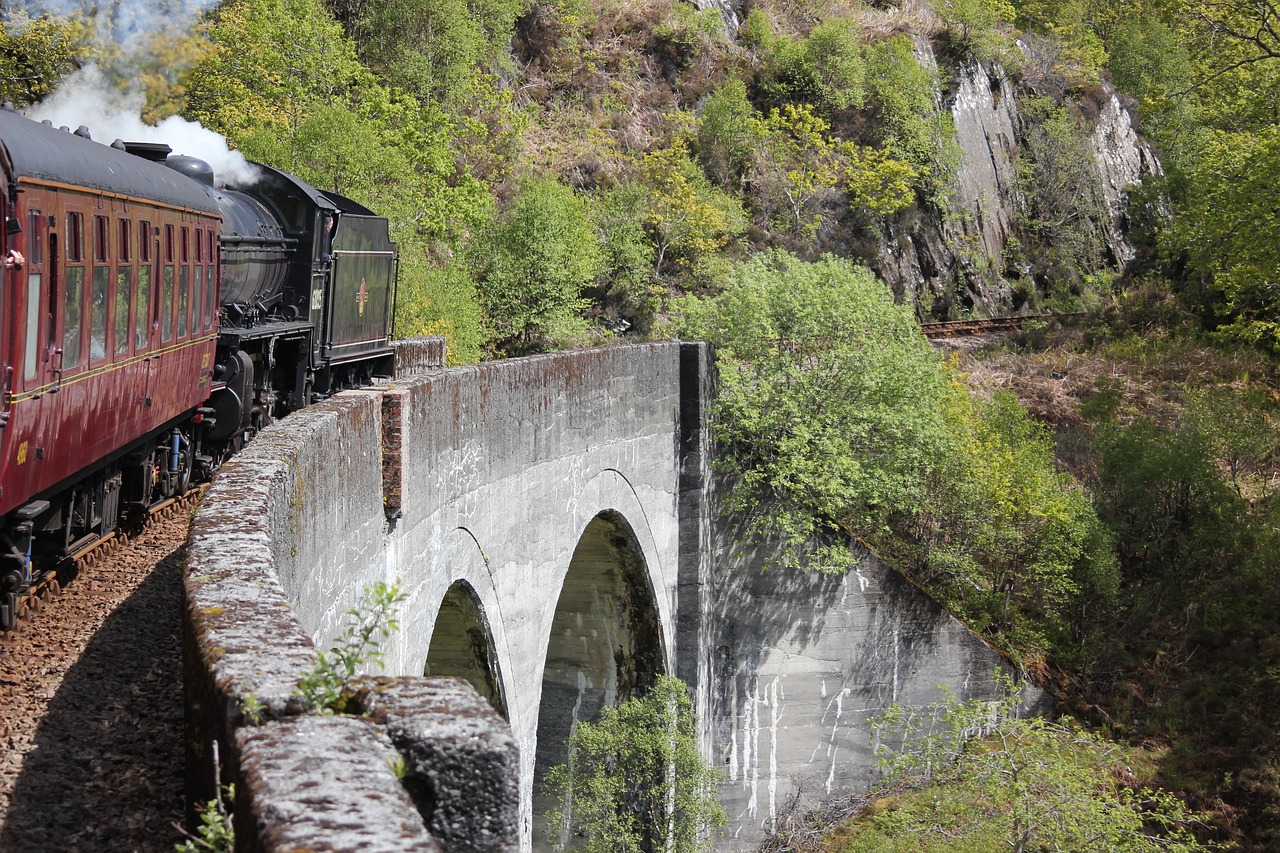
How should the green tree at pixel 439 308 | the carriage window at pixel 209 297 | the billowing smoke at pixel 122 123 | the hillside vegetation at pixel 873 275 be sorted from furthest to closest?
1. the green tree at pixel 439 308
2. the hillside vegetation at pixel 873 275
3. the billowing smoke at pixel 122 123
4. the carriage window at pixel 209 297

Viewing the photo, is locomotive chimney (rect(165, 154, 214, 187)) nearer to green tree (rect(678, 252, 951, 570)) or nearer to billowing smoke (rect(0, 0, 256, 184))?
billowing smoke (rect(0, 0, 256, 184))

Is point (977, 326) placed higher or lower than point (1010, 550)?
higher

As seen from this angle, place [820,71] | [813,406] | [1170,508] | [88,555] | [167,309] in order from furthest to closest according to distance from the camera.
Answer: [820,71] → [1170,508] → [813,406] → [167,309] → [88,555]

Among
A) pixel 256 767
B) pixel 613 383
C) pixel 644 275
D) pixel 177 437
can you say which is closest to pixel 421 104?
pixel 644 275

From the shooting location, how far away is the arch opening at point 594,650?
57.2 ft

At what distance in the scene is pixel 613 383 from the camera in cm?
1482

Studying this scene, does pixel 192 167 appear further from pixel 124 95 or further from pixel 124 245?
pixel 124 95

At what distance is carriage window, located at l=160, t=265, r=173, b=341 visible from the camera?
9.08 m

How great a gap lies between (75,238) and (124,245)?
1.07m

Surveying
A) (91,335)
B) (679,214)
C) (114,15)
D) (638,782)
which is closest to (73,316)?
(91,335)

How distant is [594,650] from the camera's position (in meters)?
18.0

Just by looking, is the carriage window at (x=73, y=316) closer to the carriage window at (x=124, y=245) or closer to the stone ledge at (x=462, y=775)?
the carriage window at (x=124, y=245)

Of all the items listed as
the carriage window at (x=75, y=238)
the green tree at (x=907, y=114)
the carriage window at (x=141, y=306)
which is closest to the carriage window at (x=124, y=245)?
the carriage window at (x=141, y=306)

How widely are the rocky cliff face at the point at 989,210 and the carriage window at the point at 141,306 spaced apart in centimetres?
Result: 3037
